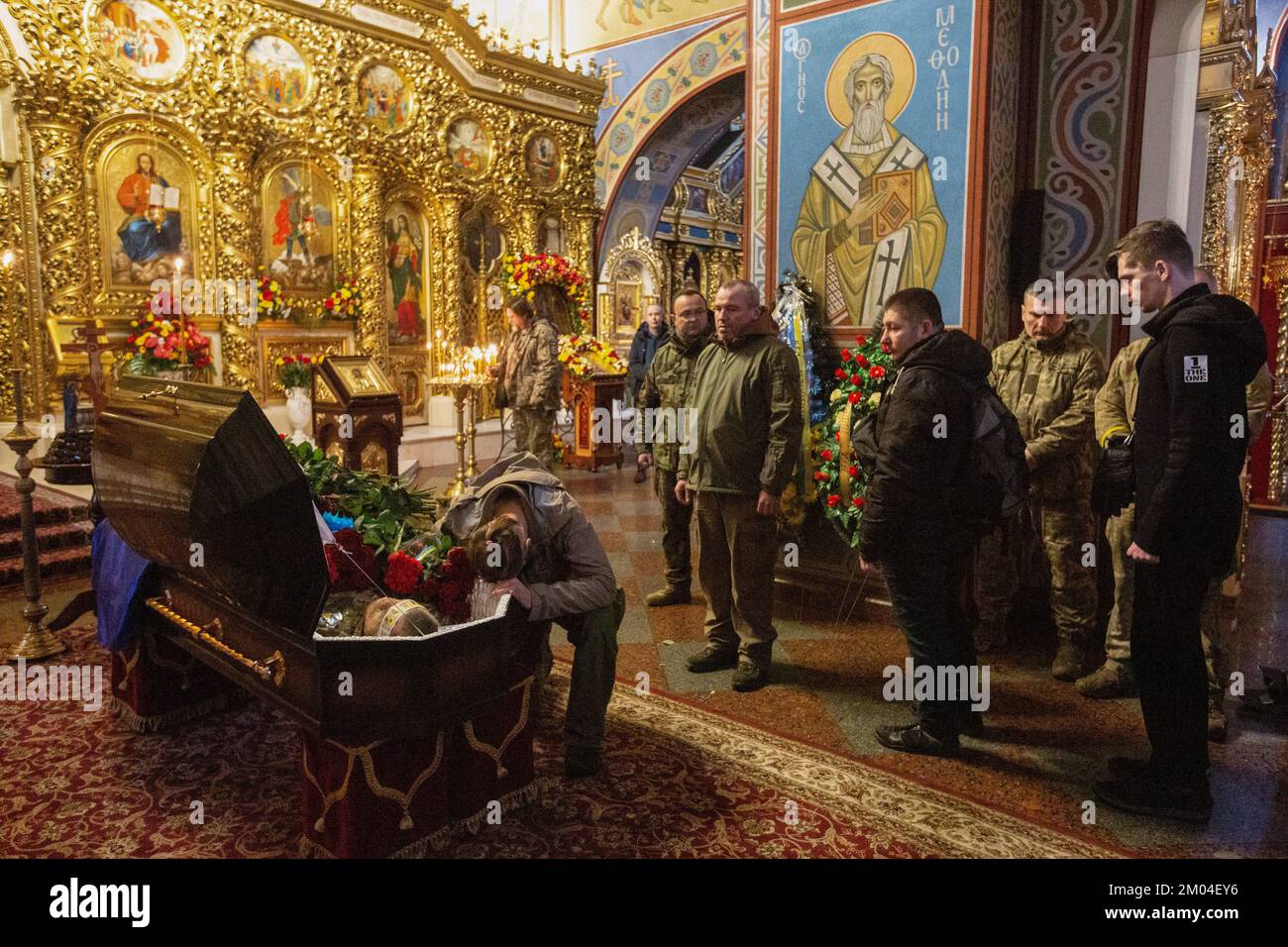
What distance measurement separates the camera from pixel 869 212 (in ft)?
18.1

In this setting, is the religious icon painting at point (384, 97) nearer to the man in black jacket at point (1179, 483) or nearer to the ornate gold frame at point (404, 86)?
the ornate gold frame at point (404, 86)

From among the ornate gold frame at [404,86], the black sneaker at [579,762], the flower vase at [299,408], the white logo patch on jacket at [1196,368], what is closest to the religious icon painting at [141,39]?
the ornate gold frame at [404,86]

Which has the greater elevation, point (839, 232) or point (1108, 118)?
point (1108, 118)

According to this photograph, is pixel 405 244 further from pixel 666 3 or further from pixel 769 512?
pixel 769 512

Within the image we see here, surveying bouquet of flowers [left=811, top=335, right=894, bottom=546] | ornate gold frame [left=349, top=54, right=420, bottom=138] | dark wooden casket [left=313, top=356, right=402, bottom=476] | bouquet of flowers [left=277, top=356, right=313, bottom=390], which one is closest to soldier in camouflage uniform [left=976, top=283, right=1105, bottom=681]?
bouquet of flowers [left=811, top=335, right=894, bottom=546]

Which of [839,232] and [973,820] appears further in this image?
[839,232]

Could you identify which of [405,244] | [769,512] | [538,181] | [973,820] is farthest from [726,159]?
[973,820]

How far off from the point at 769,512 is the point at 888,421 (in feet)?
3.00

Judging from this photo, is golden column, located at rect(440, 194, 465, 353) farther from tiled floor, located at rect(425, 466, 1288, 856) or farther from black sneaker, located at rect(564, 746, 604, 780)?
black sneaker, located at rect(564, 746, 604, 780)

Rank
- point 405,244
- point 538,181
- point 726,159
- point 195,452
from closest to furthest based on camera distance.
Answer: point 195,452, point 405,244, point 538,181, point 726,159

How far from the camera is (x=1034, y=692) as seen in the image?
164 inches

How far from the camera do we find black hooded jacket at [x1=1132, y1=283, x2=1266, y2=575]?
2.72m

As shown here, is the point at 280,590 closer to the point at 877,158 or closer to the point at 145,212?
the point at 877,158

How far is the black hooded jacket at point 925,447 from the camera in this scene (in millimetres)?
3242
